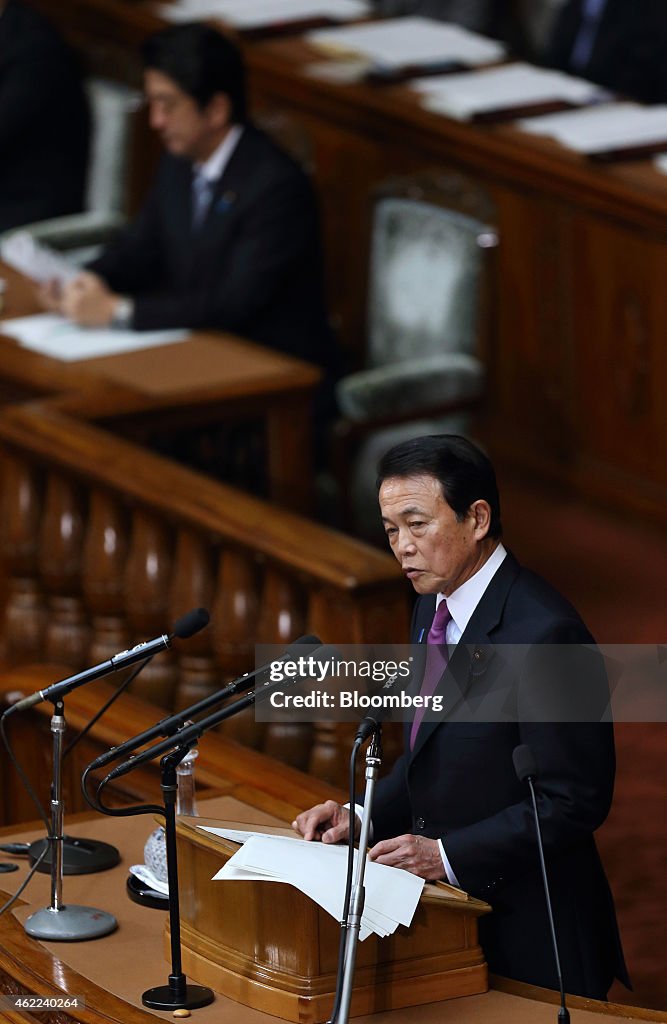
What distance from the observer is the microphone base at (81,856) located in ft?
9.64

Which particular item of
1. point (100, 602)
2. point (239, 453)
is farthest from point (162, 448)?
point (100, 602)

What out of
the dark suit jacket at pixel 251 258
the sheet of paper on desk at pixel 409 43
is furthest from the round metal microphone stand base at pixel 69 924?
the sheet of paper on desk at pixel 409 43

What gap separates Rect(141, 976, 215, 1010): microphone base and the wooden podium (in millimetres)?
36

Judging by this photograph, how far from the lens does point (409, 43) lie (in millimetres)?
6621

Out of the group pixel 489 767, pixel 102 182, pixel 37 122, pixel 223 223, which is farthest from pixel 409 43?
pixel 489 767

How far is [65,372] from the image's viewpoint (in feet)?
15.7

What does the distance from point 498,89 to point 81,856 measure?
382cm

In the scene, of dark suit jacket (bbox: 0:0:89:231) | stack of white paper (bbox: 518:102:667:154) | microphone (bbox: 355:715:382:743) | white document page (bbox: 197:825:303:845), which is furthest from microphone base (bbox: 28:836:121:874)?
Answer: dark suit jacket (bbox: 0:0:89:231)

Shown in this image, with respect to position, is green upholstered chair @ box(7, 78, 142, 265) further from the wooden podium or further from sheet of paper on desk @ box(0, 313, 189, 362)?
the wooden podium

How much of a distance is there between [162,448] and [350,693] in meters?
1.23

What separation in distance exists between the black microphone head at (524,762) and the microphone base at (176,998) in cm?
50

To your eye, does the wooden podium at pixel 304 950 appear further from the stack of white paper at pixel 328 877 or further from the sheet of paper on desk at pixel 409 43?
the sheet of paper on desk at pixel 409 43

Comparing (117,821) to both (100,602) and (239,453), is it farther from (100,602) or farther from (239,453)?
(239,453)

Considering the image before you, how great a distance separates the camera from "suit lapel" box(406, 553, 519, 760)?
2.54m
